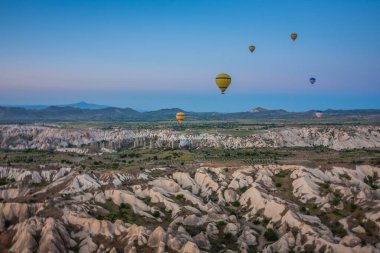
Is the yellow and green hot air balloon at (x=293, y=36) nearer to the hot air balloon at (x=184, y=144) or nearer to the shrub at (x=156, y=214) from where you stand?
the shrub at (x=156, y=214)

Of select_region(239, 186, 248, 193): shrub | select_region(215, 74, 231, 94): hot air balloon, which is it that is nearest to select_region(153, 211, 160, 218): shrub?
select_region(239, 186, 248, 193): shrub

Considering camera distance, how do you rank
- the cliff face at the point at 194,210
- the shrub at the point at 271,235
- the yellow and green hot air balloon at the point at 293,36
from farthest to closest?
the yellow and green hot air balloon at the point at 293,36
the shrub at the point at 271,235
the cliff face at the point at 194,210

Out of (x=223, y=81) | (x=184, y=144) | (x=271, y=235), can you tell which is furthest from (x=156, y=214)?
(x=184, y=144)

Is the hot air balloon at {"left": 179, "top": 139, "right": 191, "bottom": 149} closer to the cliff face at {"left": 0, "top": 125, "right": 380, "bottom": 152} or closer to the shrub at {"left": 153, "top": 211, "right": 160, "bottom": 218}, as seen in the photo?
the cliff face at {"left": 0, "top": 125, "right": 380, "bottom": 152}

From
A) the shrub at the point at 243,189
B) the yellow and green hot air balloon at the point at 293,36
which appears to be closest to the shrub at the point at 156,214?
the shrub at the point at 243,189

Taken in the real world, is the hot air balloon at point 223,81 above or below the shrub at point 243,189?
above

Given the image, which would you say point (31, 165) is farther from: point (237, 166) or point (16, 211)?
point (237, 166)

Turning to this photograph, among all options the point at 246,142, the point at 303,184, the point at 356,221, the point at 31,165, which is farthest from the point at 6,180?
the point at 246,142
